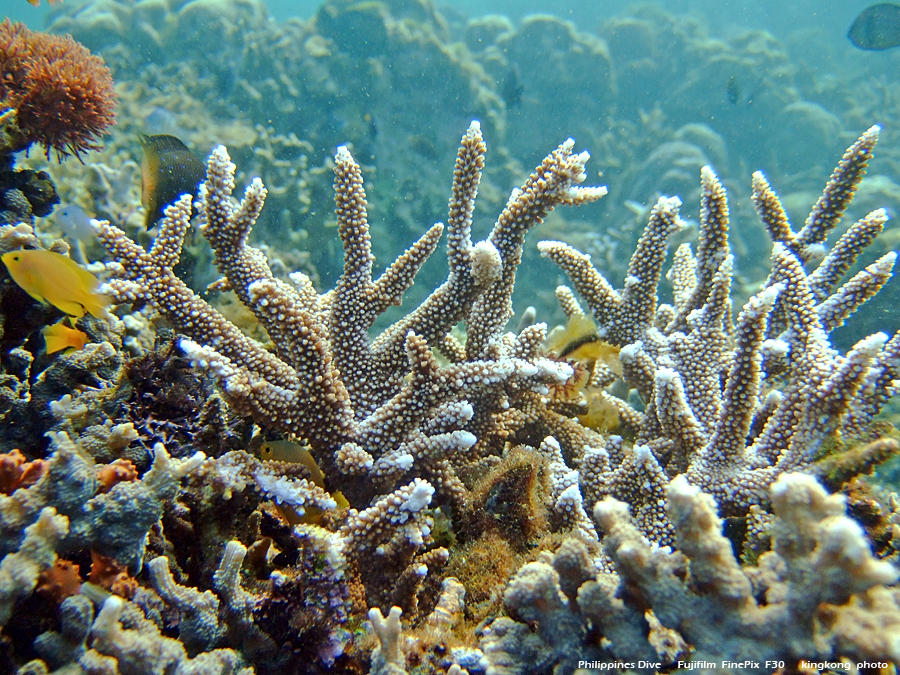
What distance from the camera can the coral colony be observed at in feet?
4.28

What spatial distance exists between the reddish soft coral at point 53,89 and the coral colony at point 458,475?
1150 mm

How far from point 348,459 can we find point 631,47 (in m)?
25.4

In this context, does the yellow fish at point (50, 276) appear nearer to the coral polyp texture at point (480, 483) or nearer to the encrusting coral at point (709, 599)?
the coral polyp texture at point (480, 483)

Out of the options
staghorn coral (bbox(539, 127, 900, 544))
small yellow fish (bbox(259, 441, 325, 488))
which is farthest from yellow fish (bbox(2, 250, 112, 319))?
staghorn coral (bbox(539, 127, 900, 544))

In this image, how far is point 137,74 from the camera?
13039mm

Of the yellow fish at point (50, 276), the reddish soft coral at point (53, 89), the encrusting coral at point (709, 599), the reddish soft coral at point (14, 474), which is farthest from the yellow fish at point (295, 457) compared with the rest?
the reddish soft coral at point (53, 89)

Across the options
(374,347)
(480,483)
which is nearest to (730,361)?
(480,483)

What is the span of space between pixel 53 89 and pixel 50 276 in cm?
202

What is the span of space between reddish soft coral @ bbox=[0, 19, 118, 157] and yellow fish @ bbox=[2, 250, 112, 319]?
1.55 m

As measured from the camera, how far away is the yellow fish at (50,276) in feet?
7.72

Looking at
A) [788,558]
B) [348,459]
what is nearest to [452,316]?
[348,459]

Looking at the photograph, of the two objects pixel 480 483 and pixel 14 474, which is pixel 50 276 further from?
pixel 480 483

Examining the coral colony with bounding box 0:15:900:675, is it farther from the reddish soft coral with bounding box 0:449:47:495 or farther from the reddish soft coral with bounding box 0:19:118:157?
the reddish soft coral with bounding box 0:19:118:157

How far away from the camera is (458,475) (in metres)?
2.48
